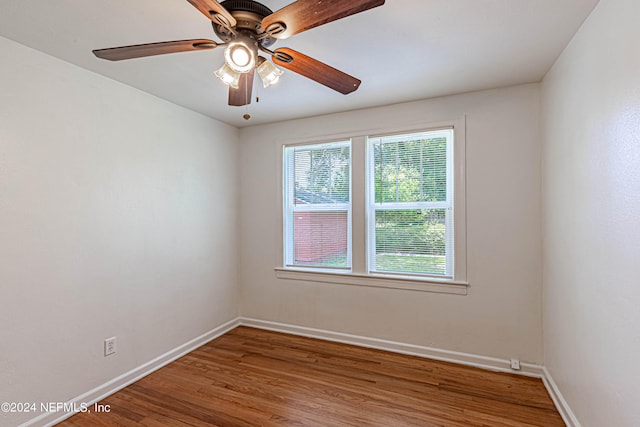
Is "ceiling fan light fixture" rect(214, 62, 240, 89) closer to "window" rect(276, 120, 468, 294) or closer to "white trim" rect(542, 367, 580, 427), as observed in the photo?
"window" rect(276, 120, 468, 294)

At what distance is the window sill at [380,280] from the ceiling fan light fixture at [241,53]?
2.30m

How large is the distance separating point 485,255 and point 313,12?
2369mm

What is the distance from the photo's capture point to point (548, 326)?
235 centimetres

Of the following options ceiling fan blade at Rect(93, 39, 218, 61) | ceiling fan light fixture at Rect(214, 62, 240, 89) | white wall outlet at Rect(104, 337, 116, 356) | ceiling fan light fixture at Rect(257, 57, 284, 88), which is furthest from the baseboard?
ceiling fan light fixture at Rect(257, 57, 284, 88)

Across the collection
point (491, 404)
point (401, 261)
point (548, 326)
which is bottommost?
point (491, 404)

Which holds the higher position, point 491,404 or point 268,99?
point 268,99

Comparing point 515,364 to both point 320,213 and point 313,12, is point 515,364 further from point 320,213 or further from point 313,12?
point 313,12

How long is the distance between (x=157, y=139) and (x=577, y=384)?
353 cm

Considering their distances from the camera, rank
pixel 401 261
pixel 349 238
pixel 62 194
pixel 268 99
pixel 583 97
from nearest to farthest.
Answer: pixel 583 97, pixel 62 194, pixel 268 99, pixel 401 261, pixel 349 238

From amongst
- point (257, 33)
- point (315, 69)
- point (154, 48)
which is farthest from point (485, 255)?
point (154, 48)

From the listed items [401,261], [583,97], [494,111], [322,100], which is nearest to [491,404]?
[401,261]

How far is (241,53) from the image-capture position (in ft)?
4.24

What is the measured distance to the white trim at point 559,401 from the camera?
6.17 feet

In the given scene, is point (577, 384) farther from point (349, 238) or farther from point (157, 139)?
point (157, 139)
